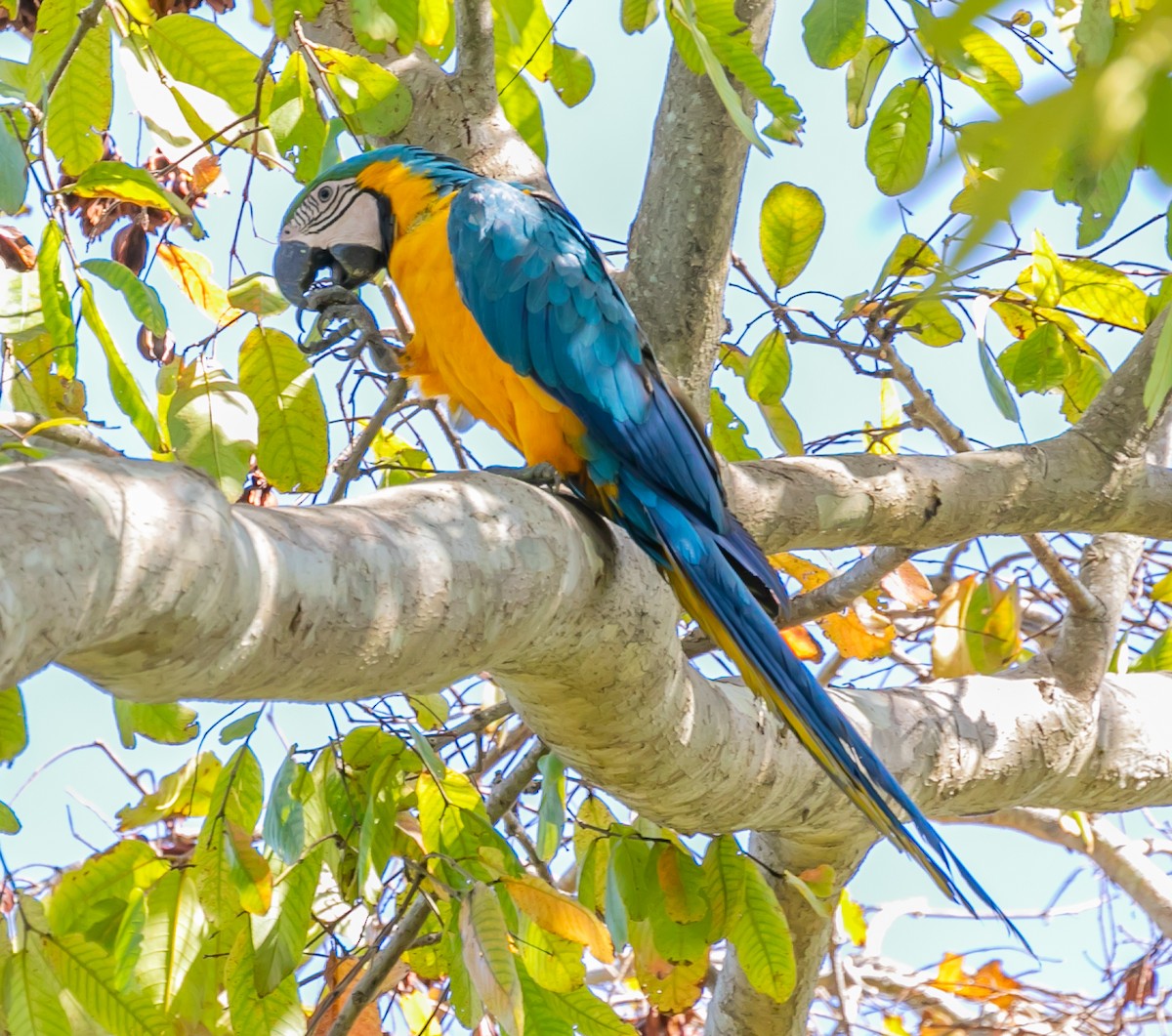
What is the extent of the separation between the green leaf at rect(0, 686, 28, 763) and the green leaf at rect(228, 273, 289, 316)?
45 cm

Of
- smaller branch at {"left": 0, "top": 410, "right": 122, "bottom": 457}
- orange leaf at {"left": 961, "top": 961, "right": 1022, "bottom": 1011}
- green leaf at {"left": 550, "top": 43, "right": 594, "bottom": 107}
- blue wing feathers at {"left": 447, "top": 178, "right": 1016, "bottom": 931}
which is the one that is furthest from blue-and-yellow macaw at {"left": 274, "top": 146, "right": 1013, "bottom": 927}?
orange leaf at {"left": 961, "top": 961, "right": 1022, "bottom": 1011}

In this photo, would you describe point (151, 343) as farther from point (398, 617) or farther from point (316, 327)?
point (398, 617)

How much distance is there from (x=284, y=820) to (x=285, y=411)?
0.42m

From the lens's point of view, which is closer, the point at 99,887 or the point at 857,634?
the point at 99,887

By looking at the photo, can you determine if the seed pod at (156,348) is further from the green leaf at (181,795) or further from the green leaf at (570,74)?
the green leaf at (570,74)

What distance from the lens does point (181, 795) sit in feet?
5.21

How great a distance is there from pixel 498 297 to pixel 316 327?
0.38 metres

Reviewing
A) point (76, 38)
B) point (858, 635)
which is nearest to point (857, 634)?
point (858, 635)

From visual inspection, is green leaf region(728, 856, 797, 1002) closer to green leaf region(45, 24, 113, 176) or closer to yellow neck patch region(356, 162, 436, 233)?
yellow neck patch region(356, 162, 436, 233)

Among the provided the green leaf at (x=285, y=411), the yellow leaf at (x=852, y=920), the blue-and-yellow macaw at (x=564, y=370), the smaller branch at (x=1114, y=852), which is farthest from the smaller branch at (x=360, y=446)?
the smaller branch at (x=1114, y=852)

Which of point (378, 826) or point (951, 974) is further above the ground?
point (951, 974)

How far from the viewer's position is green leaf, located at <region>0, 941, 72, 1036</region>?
879 mm

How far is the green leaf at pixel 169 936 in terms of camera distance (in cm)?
111

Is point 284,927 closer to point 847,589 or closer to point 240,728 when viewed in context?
point 240,728
